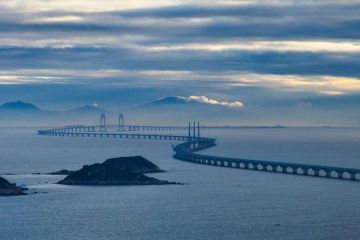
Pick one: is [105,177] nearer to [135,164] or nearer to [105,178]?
[105,178]

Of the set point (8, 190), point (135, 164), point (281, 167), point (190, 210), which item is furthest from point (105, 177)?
point (281, 167)

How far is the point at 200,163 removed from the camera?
147 metres

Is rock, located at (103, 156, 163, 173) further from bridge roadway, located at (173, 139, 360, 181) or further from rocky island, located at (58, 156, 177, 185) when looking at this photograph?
bridge roadway, located at (173, 139, 360, 181)

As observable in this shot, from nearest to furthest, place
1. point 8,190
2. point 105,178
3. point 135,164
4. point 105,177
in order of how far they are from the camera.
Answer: point 8,190 → point 105,178 → point 105,177 → point 135,164

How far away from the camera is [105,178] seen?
102 metres

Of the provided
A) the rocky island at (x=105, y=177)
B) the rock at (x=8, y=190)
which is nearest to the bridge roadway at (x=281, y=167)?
the rocky island at (x=105, y=177)

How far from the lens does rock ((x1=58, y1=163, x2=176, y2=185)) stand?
10144 cm

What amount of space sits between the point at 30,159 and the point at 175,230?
295 ft

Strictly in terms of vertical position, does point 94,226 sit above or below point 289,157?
below

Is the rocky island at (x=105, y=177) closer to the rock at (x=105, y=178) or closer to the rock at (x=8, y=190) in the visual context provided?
the rock at (x=105, y=178)

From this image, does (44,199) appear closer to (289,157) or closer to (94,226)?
(94,226)

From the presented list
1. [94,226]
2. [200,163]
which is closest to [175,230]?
[94,226]

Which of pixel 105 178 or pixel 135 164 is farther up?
pixel 135 164

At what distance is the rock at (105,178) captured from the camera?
101 meters
